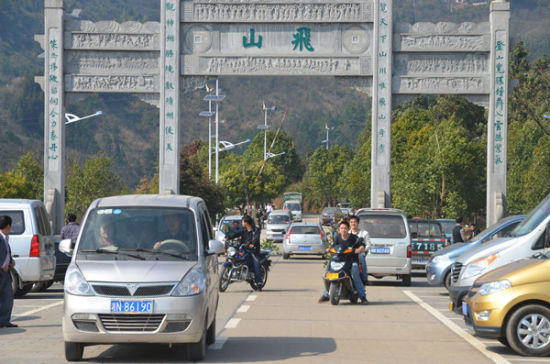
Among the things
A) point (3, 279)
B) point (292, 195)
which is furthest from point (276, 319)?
point (292, 195)

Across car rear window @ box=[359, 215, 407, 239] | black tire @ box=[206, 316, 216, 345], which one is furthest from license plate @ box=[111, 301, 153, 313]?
car rear window @ box=[359, 215, 407, 239]

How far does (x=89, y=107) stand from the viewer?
528 feet

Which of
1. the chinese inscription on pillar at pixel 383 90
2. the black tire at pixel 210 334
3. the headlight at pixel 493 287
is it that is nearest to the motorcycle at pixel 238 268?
the black tire at pixel 210 334

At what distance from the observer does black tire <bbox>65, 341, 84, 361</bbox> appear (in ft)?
34.6

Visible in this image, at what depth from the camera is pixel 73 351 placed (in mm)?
10570

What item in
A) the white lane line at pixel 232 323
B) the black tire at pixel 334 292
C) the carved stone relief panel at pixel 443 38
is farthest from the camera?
the carved stone relief panel at pixel 443 38

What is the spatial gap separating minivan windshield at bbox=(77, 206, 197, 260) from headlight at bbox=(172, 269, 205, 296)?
40 centimetres

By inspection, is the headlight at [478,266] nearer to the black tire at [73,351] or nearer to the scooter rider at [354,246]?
the scooter rider at [354,246]

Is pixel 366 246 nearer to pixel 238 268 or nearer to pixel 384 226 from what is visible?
A: pixel 238 268

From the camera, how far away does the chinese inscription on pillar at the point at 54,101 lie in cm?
3419

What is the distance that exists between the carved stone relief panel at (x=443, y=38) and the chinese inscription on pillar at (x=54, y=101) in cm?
1247

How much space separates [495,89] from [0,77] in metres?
154

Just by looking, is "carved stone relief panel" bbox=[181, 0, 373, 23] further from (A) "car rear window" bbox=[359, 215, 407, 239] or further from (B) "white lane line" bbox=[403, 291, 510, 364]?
(B) "white lane line" bbox=[403, 291, 510, 364]

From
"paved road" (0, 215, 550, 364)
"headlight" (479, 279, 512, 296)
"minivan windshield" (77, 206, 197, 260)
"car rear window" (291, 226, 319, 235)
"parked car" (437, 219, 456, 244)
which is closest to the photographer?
"minivan windshield" (77, 206, 197, 260)
